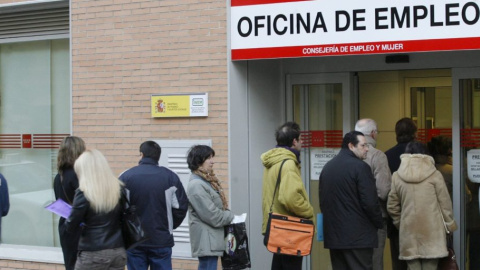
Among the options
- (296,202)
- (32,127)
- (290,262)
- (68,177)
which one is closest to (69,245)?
(68,177)

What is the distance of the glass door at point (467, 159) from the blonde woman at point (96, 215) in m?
4.00

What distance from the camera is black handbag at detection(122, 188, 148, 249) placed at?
6.25 metres

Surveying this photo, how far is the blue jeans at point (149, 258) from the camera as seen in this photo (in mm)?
6996

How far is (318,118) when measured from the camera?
905cm

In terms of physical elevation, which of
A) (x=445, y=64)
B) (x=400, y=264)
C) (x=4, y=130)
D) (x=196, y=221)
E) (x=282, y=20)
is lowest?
(x=400, y=264)

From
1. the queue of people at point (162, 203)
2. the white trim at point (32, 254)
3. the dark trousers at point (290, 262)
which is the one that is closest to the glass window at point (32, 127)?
the white trim at point (32, 254)

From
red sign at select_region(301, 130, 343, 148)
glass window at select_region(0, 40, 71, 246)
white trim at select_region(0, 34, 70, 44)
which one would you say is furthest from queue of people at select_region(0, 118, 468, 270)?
white trim at select_region(0, 34, 70, 44)

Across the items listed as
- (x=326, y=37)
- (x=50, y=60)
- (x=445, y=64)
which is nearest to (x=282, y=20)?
(x=326, y=37)

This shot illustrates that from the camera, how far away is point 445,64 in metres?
8.19

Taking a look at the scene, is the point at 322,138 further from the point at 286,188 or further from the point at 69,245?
the point at 69,245

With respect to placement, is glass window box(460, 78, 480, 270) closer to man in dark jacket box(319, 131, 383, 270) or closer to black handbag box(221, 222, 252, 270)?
man in dark jacket box(319, 131, 383, 270)

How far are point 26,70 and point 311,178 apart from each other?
14.5 ft

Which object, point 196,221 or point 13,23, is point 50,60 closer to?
point 13,23

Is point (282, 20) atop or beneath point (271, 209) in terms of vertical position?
atop
